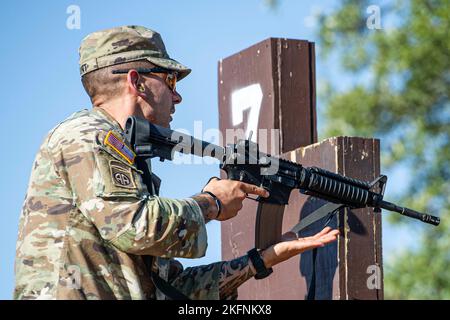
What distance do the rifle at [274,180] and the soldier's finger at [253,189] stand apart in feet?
0.20

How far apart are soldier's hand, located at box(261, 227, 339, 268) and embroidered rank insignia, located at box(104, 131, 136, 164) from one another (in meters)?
1.05

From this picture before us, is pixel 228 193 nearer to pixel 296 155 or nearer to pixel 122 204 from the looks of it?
pixel 122 204

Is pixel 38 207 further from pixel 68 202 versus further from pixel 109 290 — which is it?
pixel 109 290

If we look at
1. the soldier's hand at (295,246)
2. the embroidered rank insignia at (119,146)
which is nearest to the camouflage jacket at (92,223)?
the embroidered rank insignia at (119,146)

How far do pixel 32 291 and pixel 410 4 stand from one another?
396 inches

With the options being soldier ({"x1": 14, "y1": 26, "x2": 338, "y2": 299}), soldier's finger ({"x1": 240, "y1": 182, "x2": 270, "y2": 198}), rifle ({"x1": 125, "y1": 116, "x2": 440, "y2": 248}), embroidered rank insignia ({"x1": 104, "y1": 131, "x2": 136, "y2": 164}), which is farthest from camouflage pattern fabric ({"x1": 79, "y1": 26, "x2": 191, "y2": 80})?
soldier's finger ({"x1": 240, "y1": 182, "x2": 270, "y2": 198})

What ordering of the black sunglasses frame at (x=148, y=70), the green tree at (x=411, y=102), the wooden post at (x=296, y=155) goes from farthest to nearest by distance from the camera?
the green tree at (x=411, y=102), the wooden post at (x=296, y=155), the black sunglasses frame at (x=148, y=70)

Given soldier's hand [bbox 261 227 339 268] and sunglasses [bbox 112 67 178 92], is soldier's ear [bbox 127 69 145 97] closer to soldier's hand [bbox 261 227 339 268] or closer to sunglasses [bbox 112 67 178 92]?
sunglasses [bbox 112 67 178 92]

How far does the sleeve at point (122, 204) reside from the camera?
4.95 m

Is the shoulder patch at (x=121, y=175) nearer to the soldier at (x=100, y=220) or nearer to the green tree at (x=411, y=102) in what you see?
the soldier at (x=100, y=220)

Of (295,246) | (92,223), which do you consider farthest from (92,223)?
(295,246)

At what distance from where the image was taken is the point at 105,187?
4965 millimetres

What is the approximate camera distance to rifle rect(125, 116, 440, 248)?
556 centimetres
